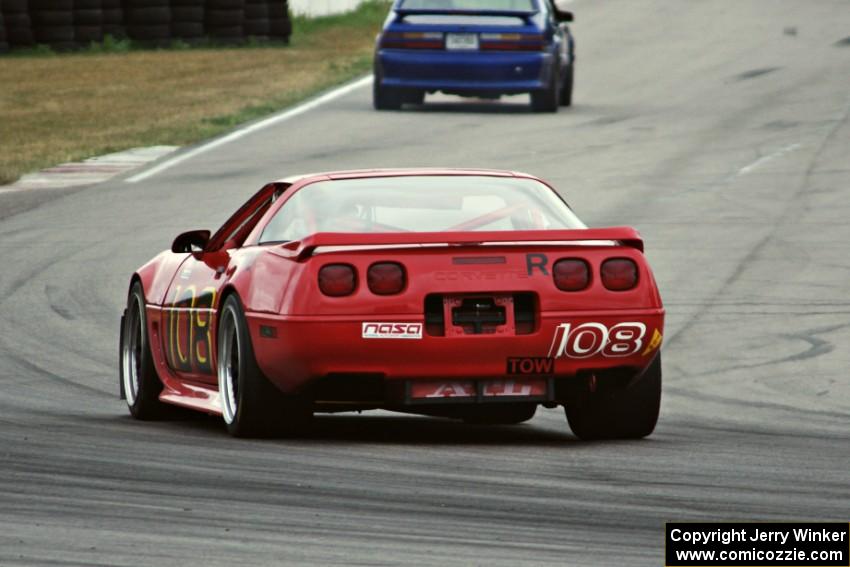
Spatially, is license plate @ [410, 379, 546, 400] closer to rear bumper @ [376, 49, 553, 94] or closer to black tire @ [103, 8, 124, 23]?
rear bumper @ [376, 49, 553, 94]

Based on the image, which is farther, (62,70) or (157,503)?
(62,70)

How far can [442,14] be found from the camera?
24891 millimetres

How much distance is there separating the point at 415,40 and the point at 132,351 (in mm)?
15205

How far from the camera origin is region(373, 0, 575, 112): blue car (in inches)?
974

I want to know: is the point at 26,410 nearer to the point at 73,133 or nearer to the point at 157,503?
the point at 157,503

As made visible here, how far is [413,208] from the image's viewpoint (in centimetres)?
876

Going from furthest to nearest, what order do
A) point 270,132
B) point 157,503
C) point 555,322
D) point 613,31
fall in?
1. point 613,31
2. point 270,132
3. point 555,322
4. point 157,503

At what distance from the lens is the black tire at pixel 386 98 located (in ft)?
85.7

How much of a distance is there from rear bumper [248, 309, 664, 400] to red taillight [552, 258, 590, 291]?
119 mm

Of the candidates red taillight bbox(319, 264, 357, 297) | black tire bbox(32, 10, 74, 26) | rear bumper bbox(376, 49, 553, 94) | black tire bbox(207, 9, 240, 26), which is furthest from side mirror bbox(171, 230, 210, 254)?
black tire bbox(207, 9, 240, 26)

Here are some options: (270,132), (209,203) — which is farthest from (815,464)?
(270,132)

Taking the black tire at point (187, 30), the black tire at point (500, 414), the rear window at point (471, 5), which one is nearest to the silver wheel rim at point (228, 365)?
the black tire at point (500, 414)

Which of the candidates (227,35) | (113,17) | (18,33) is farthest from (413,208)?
(227,35)

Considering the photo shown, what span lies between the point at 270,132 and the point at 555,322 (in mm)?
17165
